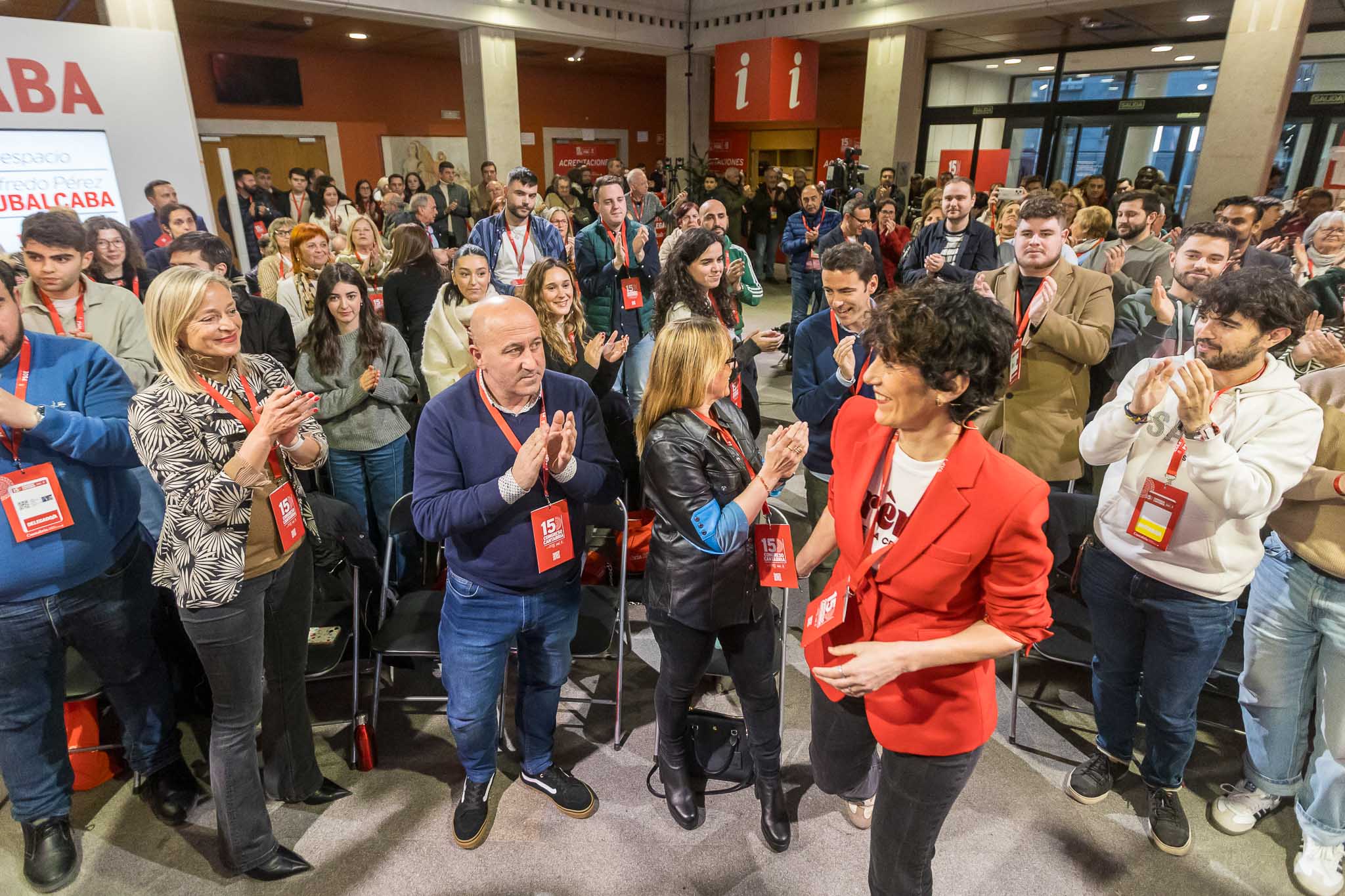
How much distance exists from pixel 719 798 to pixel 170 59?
7.79 meters

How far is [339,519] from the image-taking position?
2.65 meters

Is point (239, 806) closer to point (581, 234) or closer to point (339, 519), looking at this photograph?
point (339, 519)

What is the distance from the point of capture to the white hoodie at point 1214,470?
1.83 meters

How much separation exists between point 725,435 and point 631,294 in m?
2.95

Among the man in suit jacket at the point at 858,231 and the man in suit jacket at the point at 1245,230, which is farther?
the man in suit jacket at the point at 858,231

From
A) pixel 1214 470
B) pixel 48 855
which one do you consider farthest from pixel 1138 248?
pixel 48 855

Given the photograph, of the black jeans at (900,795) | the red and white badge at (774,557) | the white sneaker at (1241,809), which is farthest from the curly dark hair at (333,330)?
the white sneaker at (1241,809)

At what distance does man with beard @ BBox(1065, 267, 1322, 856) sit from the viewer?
1.85 metres

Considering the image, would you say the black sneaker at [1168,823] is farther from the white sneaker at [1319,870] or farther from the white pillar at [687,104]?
the white pillar at [687,104]

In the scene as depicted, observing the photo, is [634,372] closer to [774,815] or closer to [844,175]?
[774,815]

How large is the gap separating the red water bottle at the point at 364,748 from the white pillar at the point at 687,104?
12801 millimetres

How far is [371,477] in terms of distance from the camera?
3.38 m

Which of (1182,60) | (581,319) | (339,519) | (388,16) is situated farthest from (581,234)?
(1182,60)

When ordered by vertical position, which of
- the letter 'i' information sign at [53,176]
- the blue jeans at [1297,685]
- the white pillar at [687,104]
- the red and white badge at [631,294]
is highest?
the white pillar at [687,104]
